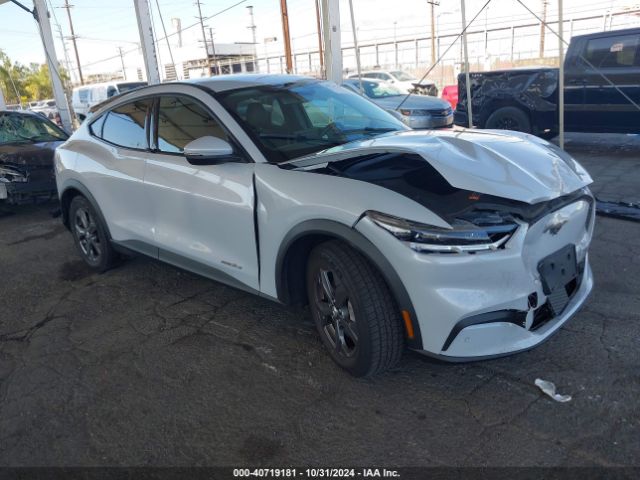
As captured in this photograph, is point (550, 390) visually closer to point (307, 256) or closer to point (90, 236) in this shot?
point (307, 256)

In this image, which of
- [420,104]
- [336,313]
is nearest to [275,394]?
[336,313]

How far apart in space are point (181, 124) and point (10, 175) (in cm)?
452

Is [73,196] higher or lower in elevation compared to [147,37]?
lower

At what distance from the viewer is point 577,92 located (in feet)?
29.3

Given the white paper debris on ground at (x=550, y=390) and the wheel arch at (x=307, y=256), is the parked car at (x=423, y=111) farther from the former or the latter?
the white paper debris on ground at (x=550, y=390)

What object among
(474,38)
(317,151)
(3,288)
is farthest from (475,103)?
(474,38)

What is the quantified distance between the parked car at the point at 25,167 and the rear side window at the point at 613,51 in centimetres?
859

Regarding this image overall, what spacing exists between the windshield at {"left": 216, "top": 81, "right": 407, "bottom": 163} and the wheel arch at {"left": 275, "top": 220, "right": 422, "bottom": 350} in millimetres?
568

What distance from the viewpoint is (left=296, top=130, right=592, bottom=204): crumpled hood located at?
2602mm

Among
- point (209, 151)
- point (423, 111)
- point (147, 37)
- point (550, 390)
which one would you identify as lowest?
point (550, 390)

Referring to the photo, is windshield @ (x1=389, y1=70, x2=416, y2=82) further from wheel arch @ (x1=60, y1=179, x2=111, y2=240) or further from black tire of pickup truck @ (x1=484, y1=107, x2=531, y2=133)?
wheel arch @ (x1=60, y1=179, x2=111, y2=240)

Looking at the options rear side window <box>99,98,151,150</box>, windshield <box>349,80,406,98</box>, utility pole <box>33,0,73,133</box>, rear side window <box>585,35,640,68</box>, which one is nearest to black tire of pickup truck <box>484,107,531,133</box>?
rear side window <box>585,35,640,68</box>

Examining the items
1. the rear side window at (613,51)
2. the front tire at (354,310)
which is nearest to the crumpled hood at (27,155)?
the front tire at (354,310)

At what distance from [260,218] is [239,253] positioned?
1.08 feet
